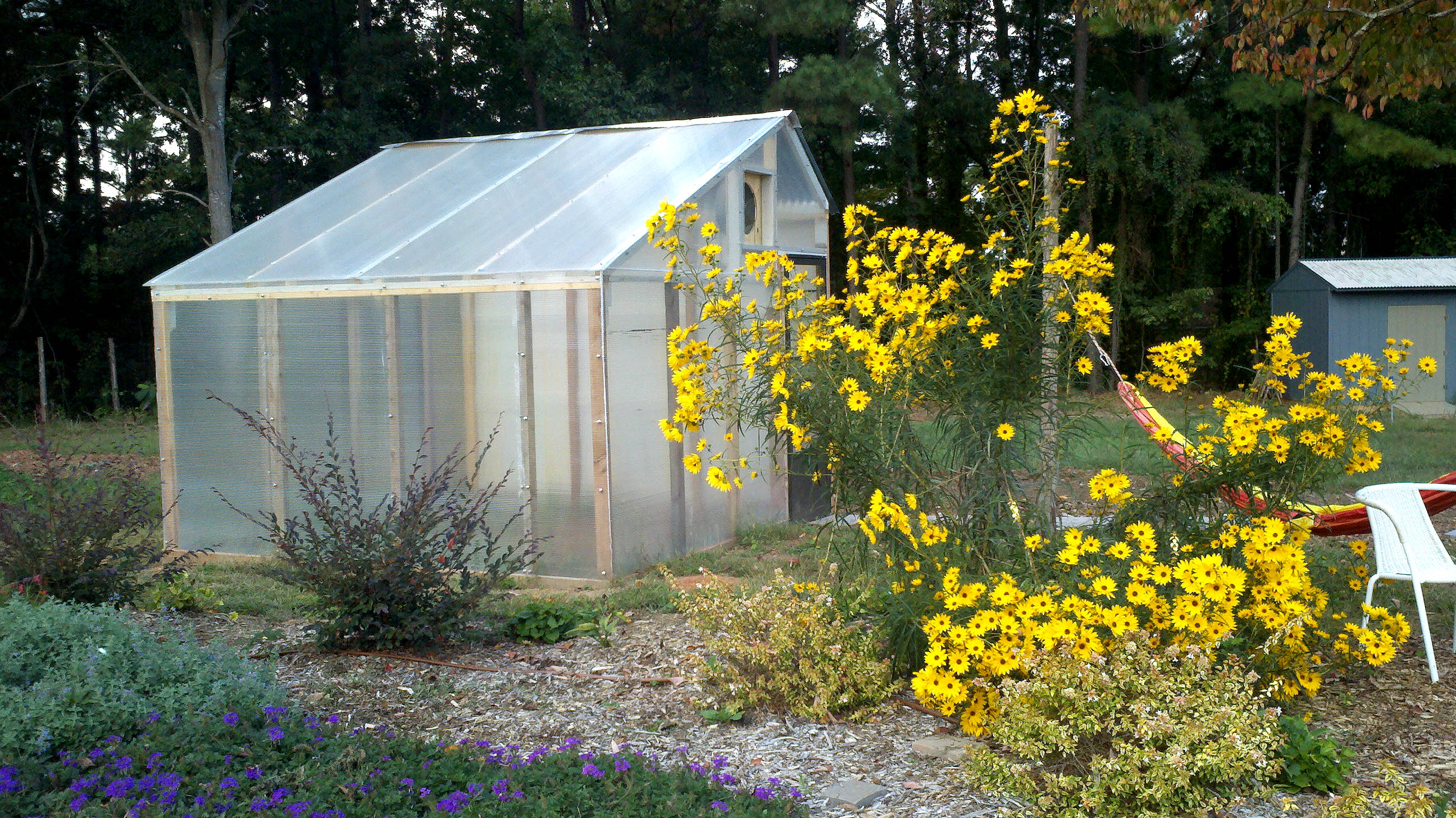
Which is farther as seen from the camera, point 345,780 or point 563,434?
point 563,434

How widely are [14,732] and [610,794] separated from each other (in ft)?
5.02

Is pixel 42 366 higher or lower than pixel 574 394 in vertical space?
higher

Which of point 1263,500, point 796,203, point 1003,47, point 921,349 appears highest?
point 1003,47

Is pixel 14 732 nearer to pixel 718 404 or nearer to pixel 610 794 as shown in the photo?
pixel 610 794

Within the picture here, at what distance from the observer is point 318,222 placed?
764 cm

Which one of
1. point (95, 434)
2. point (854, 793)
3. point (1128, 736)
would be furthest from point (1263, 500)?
point (95, 434)

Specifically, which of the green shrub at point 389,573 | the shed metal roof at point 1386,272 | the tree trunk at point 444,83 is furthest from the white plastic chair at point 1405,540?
the tree trunk at point 444,83

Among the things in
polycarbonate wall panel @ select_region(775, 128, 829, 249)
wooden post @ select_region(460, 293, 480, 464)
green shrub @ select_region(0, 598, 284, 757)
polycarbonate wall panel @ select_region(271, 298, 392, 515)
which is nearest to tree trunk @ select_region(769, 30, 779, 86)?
polycarbonate wall panel @ select_region(775, 128, 829, 249)

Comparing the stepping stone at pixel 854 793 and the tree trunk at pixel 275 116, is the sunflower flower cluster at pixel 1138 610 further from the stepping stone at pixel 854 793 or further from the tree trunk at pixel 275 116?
the tree trunk at pixel 275 116

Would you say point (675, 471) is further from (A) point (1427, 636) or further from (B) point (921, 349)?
(A) point (1427, 636)

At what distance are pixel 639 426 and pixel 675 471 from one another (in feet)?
1.49

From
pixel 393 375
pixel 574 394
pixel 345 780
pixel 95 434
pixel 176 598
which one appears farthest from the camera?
pixel 95 434

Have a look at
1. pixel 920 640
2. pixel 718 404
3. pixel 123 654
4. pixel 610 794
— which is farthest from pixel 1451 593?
pixel 123 654

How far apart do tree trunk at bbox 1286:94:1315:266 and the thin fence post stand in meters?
17.2
